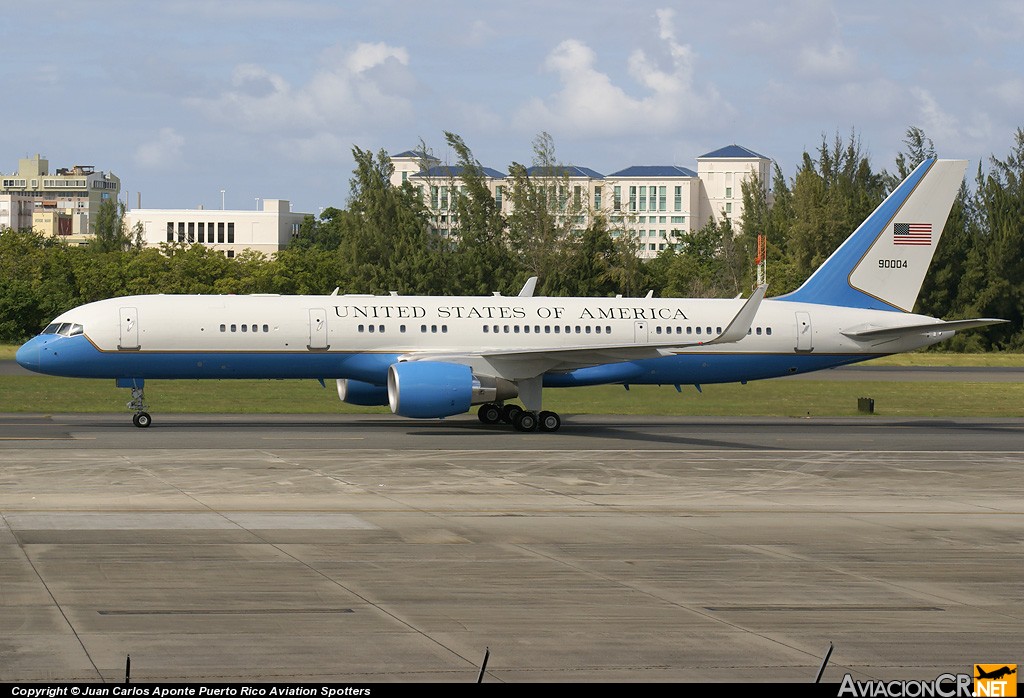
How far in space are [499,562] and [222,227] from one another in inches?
7358

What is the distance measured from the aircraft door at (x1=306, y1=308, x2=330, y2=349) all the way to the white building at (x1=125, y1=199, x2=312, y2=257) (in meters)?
161

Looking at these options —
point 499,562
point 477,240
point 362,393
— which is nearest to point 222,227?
point 477,240

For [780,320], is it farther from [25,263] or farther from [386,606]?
[25,263]

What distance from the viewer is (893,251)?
139ft

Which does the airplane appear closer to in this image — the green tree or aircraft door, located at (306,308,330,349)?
aircraft door, located at (306,308,330,349)

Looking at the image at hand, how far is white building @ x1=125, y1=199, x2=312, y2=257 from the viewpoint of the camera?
7672 inches

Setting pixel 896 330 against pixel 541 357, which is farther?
pixel 896 330

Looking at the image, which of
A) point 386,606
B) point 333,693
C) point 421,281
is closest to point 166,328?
point 386,606

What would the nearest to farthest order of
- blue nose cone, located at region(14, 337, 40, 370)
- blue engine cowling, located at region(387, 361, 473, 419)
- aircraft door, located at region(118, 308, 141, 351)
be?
blue engine cowling, located at region(387, 361, 473, 419)
blue nose cone, located at region(14, 337, 40, 370)
aircraft door, located at region(118, 308, 141, 351)

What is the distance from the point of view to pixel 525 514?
2089 centimetres

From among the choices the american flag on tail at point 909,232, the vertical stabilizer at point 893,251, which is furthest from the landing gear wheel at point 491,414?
the american flag on tail at point 909,232

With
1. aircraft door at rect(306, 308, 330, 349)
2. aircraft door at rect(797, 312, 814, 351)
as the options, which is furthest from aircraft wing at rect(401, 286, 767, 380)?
aircraft door at rect(797, 312, 814, 351)

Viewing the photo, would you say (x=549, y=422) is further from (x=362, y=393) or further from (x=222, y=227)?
(x=222, y=227)

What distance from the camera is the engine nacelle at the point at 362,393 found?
38.7 metres
